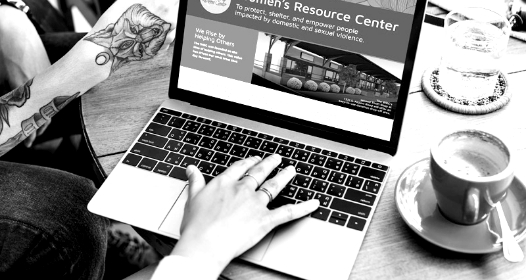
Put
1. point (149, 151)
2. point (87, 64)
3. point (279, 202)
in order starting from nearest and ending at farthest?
1. point (279, 202)
2. point (149, 151)
3. point (87, 64)

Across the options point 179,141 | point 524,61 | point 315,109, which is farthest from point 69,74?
point 524,61

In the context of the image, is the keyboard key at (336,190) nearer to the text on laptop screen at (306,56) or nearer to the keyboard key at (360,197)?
the keyboard key at (360,197)

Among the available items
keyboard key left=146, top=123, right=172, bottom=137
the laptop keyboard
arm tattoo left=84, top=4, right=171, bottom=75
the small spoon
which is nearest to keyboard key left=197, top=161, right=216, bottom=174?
the laptop keyboard

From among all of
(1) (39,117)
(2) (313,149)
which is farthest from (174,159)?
(1) (39,117)

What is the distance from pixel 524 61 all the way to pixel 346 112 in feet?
1.38

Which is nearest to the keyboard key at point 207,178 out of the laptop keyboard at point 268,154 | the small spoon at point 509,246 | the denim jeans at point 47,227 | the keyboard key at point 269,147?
the laptop keyboard at point 268,154

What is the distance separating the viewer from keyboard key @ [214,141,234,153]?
935 millimetres

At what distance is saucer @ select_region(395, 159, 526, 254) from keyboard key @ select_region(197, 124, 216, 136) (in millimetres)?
325

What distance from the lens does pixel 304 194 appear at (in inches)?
33.4

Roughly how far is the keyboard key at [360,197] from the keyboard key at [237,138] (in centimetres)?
21

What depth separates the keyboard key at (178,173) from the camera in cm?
90

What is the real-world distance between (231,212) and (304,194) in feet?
0.41

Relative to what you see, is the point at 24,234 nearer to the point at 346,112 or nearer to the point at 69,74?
the point at 69,74

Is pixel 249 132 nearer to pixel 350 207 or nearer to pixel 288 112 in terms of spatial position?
pixel 288 112
